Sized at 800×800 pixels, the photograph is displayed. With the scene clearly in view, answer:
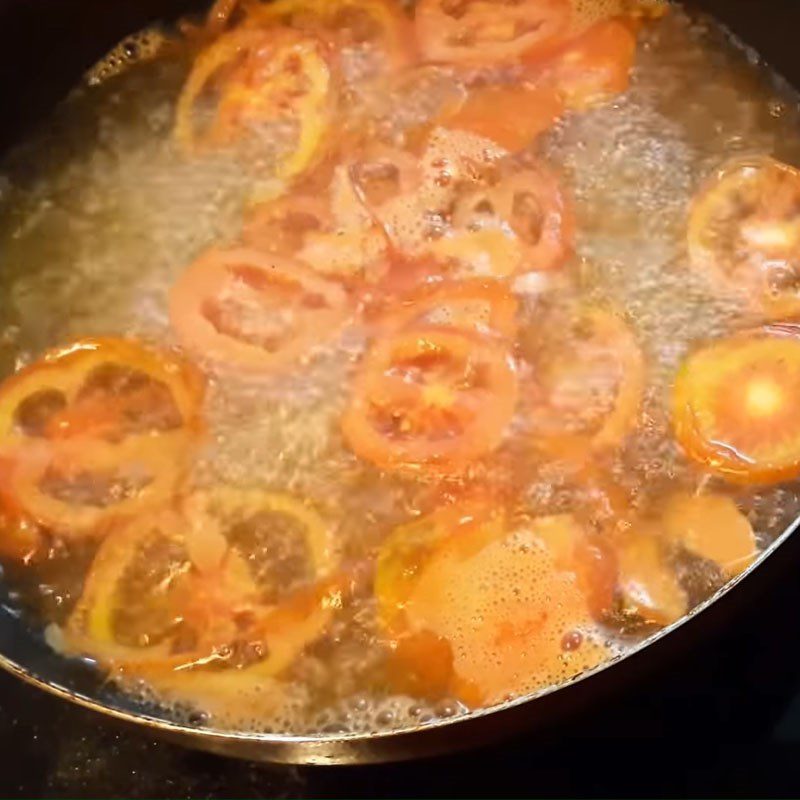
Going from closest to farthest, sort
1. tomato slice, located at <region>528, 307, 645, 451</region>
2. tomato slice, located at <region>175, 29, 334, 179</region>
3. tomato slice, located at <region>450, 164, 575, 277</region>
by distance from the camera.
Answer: tomato slice, located at <region>528, 307, 645, 451</region> → tomato slice, located at <region>450, 164, 575, 277</region> → tomato slice, located at <region>175, 29, 334, 179</region>

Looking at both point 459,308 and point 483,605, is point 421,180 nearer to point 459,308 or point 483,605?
point 459,308

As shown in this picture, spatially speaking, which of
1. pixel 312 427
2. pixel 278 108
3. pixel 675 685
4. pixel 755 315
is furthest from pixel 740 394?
pixel 278 108

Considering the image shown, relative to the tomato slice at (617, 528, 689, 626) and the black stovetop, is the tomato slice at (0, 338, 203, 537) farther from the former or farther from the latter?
the tomato slice at (617, 528, 689, 626)

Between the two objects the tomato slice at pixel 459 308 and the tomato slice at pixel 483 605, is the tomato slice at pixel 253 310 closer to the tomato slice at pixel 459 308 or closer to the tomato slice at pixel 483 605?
the tomato slice at pixel 459 308

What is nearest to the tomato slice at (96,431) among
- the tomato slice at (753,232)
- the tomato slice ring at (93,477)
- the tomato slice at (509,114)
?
the tomato slice ring at (93,477)

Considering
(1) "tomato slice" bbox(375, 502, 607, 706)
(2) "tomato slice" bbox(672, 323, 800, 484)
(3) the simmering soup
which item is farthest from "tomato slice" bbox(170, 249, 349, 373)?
(2) "tomato slice" bbox(672, 323, 800, 484)

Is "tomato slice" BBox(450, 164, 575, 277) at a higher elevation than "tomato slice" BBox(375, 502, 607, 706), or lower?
higher

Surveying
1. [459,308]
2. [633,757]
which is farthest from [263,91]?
[633,757]
